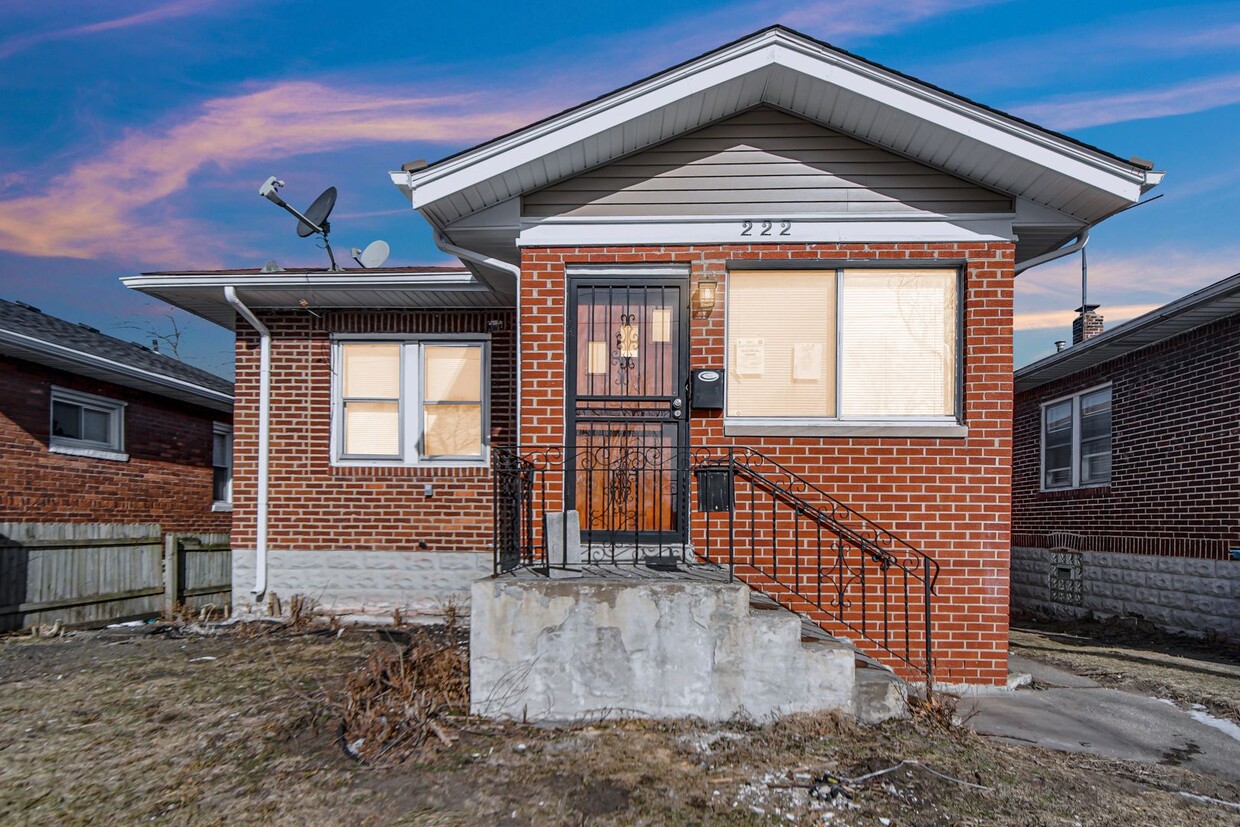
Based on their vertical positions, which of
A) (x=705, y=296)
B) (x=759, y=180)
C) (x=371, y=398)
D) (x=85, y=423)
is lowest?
(x=85, y=423)

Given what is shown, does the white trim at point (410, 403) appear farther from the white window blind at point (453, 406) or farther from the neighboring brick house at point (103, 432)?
the neighboring brick house at point (103, 432)

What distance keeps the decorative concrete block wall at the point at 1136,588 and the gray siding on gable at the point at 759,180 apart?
5466mm

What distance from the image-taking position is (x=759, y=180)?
6.77 m

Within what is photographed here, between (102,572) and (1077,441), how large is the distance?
1349cm

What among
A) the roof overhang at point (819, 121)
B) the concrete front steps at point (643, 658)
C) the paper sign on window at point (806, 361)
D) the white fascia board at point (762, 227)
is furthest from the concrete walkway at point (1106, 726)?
the roof overhang at point (819, 121)

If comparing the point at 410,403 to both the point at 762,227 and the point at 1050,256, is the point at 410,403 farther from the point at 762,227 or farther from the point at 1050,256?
the point at 1050,256

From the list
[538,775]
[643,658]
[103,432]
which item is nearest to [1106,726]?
[643,658]

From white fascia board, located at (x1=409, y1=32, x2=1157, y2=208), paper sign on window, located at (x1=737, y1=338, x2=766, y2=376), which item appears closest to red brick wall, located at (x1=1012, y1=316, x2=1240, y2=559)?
white fascia board, located at (x1=409, y1=32, x2=1157, y2=208)

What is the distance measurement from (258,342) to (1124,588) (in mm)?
11124

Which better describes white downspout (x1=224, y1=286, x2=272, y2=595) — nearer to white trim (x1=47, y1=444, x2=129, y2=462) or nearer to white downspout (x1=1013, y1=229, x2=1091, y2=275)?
white trim (x1=47, y1=444, x2=129, y2=462)

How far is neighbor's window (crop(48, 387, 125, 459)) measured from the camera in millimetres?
10281

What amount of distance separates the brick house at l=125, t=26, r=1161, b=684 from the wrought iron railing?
0.07 feet

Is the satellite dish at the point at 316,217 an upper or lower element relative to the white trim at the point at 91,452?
upper

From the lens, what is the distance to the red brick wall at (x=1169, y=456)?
8602mm
